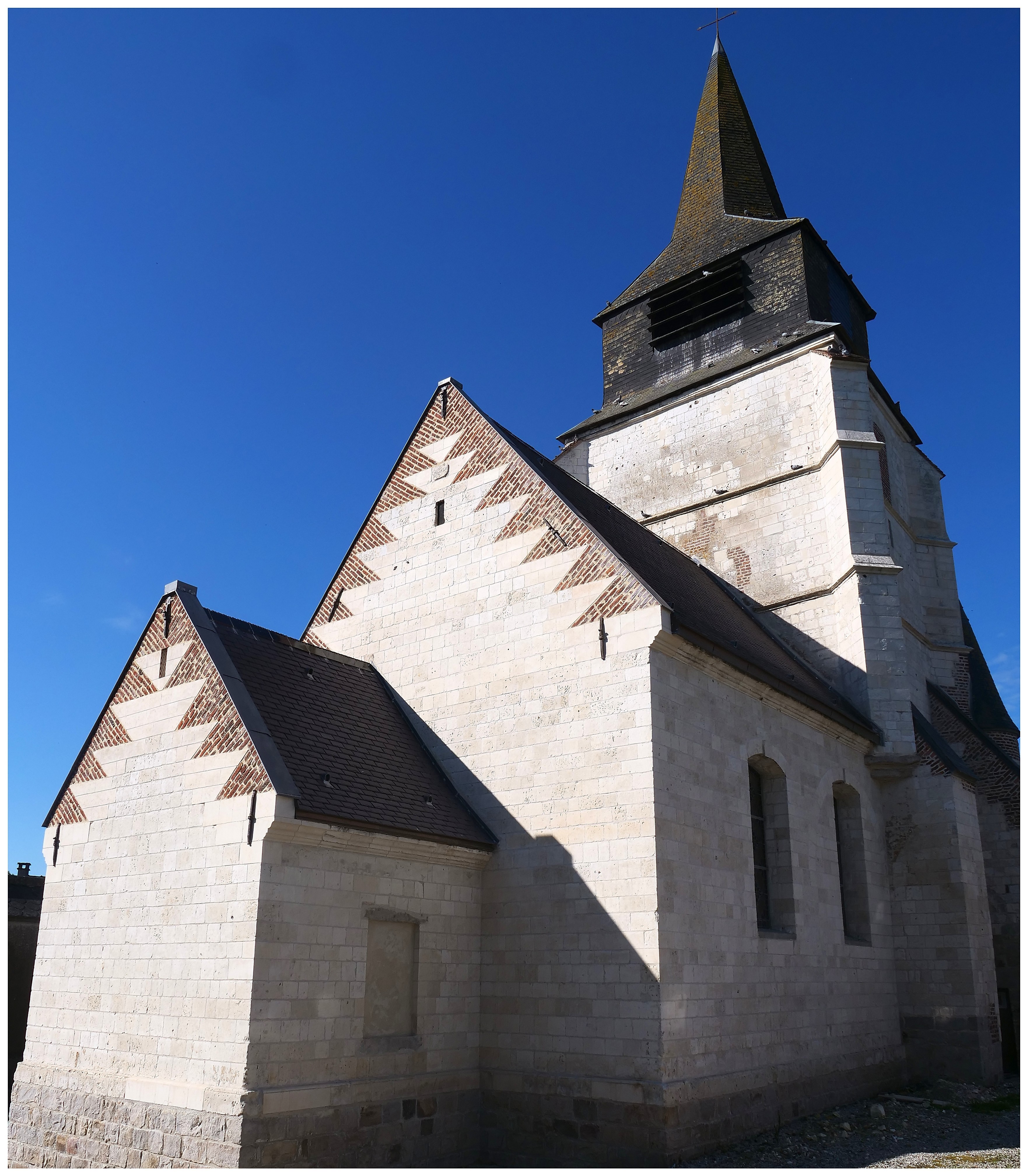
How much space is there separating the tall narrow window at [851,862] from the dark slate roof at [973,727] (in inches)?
152

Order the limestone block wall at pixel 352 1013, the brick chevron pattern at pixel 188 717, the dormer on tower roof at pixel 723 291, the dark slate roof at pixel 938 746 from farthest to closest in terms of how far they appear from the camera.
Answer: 1. the dormer on tower roof at pixel 723 291
2. the dark slate roof at pixel 938 746
3. the brick chevron pattern at pixel 188 717
4. the limestone block wall at pixel 352 1013

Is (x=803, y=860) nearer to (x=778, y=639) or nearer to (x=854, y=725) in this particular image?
(x=854, y=725)

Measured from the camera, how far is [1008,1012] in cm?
1560

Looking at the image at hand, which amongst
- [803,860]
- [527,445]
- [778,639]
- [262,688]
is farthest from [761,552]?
[262,688]

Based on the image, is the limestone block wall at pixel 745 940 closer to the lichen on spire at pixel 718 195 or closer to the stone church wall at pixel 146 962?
the stone church wall at pixel 146 962

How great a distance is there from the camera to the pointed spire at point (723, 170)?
2147cm

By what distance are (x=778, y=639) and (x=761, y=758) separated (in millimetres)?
4749

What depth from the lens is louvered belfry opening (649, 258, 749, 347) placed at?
19484 millimetres

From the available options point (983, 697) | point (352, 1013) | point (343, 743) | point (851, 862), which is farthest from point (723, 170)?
point (352, 1013)

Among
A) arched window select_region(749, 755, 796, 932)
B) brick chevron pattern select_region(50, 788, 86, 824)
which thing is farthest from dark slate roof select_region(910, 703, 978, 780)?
brick chevron pattern select_region(50, 788, 86, 824)

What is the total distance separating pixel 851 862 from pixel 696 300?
472 inches

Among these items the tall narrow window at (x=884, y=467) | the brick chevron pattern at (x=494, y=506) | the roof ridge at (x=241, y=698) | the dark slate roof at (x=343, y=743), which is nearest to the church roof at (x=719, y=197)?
the tall narrow window at (x=884, y=467)

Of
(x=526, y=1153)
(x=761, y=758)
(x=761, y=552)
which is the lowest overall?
(x=526, y=1153)

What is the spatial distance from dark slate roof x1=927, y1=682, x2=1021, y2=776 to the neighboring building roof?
1667 cm
